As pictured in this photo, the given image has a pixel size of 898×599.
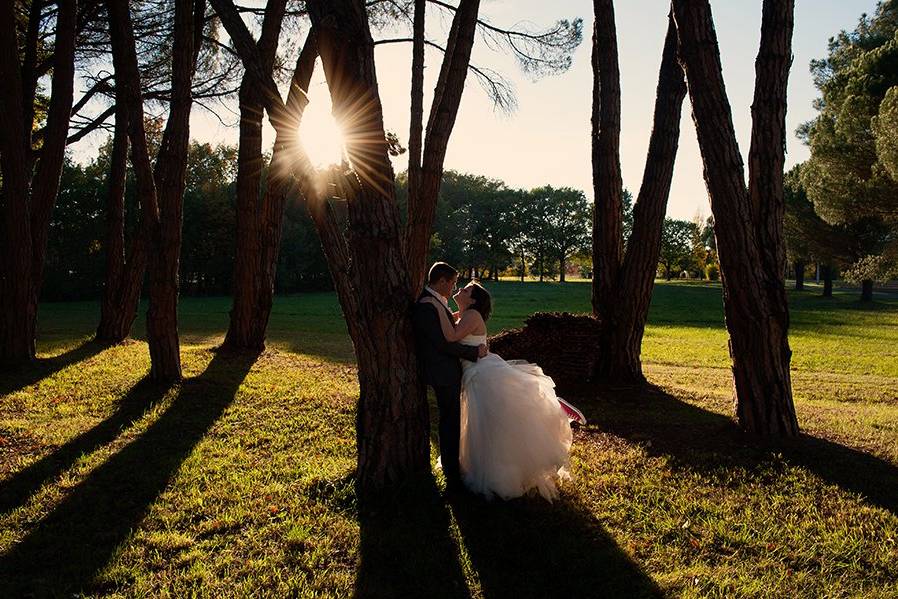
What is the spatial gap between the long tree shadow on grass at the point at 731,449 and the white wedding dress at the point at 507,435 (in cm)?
156

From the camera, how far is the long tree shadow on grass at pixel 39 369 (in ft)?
28.6

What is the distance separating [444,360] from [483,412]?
1.54ft

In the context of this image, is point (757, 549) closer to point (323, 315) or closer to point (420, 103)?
point (420, 103)

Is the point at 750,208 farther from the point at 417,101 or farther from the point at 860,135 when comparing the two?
the point at 860,135

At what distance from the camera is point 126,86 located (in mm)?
A: 8992

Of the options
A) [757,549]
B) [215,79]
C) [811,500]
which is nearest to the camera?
[757,549]

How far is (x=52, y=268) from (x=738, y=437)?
38.5m

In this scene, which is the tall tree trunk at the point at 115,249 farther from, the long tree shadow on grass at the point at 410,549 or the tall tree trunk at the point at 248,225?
the long tree shadow on grass at the point at 410,549

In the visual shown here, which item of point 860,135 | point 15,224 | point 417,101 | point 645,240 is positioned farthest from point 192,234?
point 645,240

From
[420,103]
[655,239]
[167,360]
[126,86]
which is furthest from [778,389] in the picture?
[126,86]

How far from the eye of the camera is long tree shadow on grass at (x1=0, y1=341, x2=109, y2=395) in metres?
8.73

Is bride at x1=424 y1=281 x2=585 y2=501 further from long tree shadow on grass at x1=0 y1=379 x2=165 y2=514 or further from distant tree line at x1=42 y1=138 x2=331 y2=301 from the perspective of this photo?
distant tree line at x1=42 y1=138 x2=331 y2=301

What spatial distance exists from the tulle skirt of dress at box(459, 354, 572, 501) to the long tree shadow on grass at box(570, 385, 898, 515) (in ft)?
5.04

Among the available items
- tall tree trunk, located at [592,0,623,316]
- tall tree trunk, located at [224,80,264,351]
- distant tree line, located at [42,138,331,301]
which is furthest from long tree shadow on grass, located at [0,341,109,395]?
distant tree line, located at [42,138,331,301]
